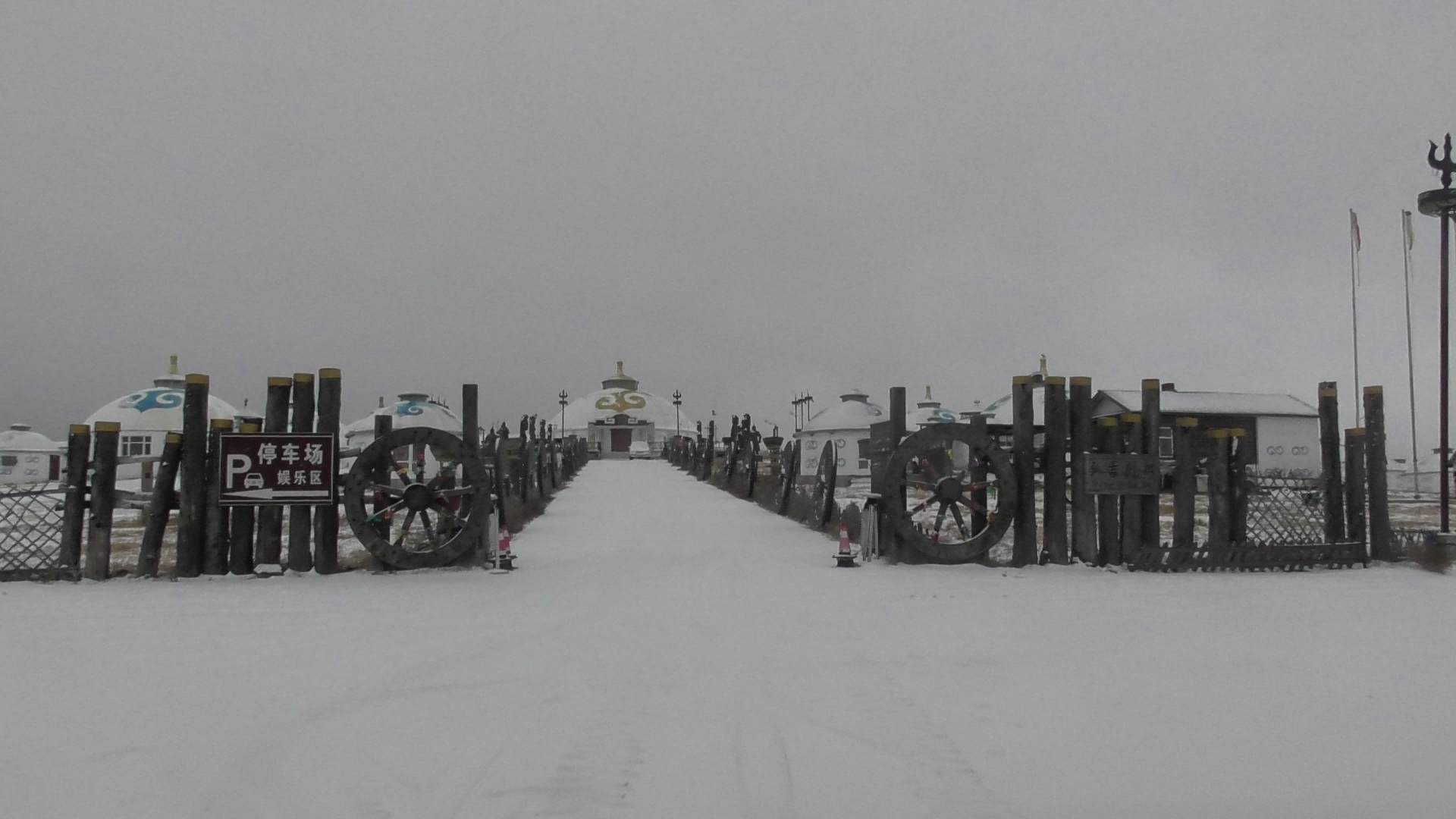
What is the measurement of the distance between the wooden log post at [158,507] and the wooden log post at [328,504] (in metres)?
1.31

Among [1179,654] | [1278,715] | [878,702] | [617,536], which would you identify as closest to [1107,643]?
[1179,654]

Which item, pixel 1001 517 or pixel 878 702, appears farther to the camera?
pixel 1001 517

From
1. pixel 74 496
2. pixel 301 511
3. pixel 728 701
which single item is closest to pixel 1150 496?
pixel 728 701

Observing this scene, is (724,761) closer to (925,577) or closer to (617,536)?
(925,577)

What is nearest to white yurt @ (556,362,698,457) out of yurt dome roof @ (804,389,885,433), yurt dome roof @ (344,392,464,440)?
yurt dome roof @ (344,392,464,440)

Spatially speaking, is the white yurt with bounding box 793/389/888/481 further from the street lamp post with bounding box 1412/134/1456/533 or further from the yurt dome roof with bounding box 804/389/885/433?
the street lamp post with bounding box 1412/134/1456/533

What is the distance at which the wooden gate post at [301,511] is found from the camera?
9.77 m

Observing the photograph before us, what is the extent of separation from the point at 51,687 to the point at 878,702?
14.5ft

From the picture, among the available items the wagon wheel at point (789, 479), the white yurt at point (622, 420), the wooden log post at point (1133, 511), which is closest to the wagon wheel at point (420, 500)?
the wooden log post at point (1133, 511)

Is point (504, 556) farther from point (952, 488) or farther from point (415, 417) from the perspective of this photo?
point (415, 417)

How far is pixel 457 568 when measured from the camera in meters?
10.2

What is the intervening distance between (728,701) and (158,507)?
7018 mm

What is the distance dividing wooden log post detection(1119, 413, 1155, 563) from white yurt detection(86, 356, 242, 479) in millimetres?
38657

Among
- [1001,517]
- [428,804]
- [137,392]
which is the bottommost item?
[428,804]
